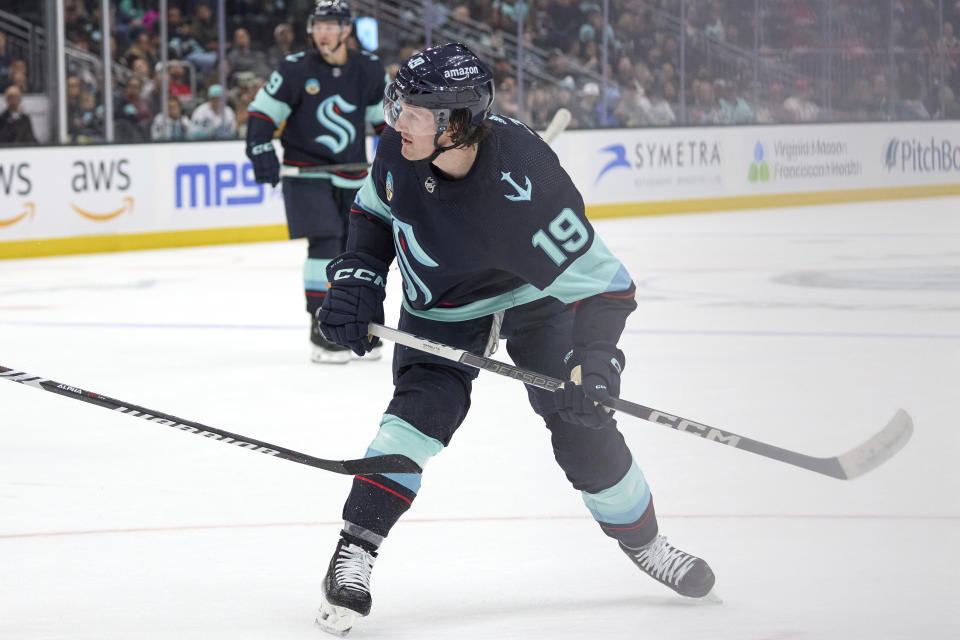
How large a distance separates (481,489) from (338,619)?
1.11m

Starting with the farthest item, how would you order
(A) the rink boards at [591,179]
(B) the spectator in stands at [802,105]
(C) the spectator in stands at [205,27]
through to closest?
(B) the spectator in stands at [802,105] → (C) the spectator in stands at [205,27] → (A) the rink boards at [591,179]

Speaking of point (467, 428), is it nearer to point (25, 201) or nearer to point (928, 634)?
point (928, 634)

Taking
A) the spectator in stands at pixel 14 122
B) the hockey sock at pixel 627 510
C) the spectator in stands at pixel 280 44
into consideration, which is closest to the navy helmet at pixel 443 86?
the hockey sock at pixel 627 510

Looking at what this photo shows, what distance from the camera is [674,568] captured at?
2.60 metres

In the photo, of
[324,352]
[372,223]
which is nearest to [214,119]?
[324,352]

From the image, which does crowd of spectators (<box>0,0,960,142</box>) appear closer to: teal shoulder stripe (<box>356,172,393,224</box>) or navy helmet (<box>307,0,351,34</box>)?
navy helmet (<box>307,0,351,34</box>)

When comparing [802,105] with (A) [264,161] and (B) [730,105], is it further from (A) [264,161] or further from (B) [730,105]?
(A) [264,161]

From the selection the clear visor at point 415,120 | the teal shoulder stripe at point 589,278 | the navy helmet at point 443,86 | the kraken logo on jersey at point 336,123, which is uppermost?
the navy helmet at point 443,86

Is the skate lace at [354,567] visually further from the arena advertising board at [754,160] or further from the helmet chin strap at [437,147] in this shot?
the arena advertising board at [754,160]

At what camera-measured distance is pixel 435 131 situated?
2334 mm

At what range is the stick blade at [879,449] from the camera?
Result: 2516 mm

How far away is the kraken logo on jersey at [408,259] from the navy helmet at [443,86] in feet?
0.60

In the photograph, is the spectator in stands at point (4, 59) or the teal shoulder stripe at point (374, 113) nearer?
the teal shoulder stripe at point (374, 113)

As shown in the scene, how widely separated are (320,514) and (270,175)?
245 cm
